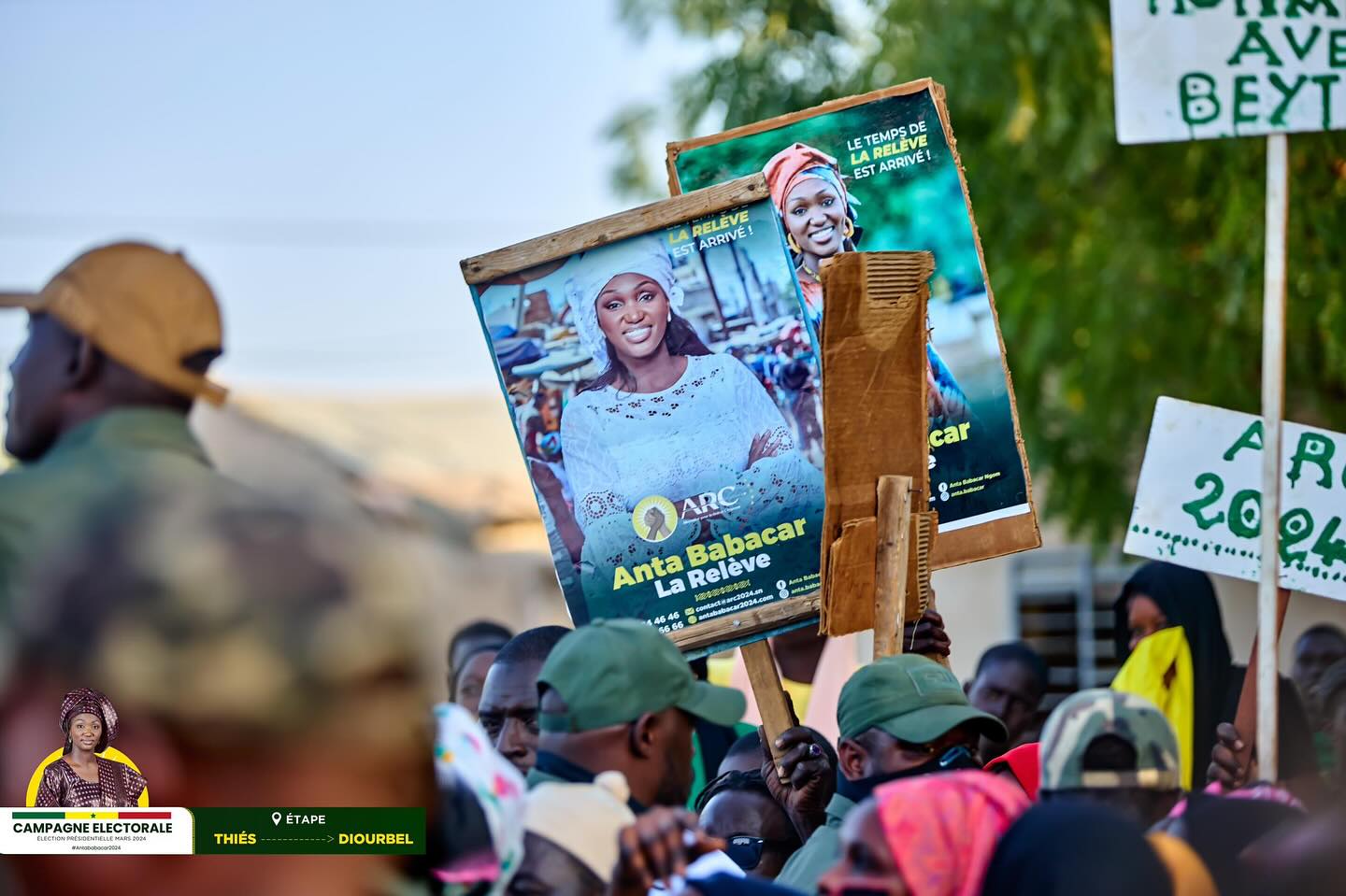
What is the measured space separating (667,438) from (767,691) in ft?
2.21

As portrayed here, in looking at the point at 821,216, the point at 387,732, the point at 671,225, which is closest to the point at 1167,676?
the point at 821,216

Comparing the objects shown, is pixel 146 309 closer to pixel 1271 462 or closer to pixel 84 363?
pixel 84 363

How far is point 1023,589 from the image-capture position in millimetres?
14602

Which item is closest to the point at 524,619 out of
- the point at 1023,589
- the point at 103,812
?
the point at 1023,589

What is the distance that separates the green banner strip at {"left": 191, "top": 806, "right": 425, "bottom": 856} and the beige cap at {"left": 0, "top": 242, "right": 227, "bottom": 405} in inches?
24.7

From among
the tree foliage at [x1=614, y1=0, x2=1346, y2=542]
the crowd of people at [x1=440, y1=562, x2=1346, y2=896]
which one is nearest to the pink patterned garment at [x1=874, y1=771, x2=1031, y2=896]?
the crowd of people at [x1=440, y1=562, x2=1346, y2=896]

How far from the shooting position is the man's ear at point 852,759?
10.2 ft

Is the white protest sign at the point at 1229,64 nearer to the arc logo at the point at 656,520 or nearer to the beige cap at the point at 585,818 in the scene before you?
the arc logo at the point at 656,520

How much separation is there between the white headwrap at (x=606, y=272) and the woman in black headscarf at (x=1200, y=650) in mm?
1870

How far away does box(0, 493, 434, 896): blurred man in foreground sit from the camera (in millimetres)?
1539

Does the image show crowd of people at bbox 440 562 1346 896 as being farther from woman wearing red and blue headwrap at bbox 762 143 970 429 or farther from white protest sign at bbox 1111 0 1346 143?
white protest sign at bbox 1111 0 1346 143

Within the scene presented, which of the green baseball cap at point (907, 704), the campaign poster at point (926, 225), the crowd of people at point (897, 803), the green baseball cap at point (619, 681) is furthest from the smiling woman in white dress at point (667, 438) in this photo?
the green baseball cap at point (619, 681)

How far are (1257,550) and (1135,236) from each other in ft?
15.0

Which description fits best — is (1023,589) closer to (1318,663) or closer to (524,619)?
(524,619)
